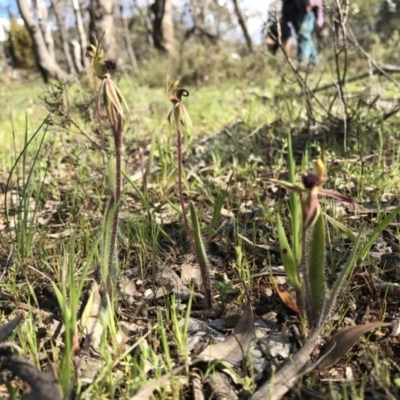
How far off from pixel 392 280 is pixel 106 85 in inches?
41.2

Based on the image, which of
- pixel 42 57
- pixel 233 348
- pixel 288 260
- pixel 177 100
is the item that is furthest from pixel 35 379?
pixel 42 57

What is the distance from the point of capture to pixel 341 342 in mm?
1129

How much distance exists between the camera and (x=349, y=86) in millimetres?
5523

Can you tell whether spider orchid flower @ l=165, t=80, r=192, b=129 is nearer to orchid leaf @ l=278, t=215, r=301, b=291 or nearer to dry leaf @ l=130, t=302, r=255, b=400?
orchid leaf @ l=278, t=215, r=301, b=291

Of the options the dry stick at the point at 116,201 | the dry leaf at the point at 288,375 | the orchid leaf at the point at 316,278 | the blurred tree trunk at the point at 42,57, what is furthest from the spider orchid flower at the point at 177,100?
the blurred tree trunk at the point at 42,57

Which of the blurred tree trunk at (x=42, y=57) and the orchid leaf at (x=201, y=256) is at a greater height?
the blurred tree trunk at (x=42, y=57)

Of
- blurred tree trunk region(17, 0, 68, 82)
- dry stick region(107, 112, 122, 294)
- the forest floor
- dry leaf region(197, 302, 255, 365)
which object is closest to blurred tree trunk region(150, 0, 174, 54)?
blurred tree trunk region(17, 0, 68, 82)

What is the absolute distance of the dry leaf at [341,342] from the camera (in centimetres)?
110

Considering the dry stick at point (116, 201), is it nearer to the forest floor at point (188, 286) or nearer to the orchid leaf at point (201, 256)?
the forest floor at point (188, 286)

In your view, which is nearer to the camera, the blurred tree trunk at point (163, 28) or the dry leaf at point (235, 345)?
the dry leaf at point (235, 345)

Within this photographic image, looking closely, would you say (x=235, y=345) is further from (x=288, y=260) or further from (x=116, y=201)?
(x=116, y=201)

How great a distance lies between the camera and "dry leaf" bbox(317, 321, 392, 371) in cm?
110

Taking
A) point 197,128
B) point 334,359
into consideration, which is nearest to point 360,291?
point 334,359

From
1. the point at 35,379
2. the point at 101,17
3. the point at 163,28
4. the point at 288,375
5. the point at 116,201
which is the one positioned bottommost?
the point at 288,375
